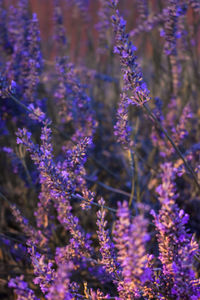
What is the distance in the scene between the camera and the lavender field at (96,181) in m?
0.45

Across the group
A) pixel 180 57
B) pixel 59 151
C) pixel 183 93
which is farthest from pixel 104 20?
pixel 59 151

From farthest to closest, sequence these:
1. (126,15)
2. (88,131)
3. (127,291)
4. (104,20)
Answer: (126,15), (104,20), (88,131), (127,291)

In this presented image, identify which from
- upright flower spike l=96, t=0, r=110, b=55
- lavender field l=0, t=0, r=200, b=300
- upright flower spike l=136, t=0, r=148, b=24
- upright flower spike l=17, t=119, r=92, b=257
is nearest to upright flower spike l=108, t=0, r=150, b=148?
lavender field l=0, t=0, r=200, b=300

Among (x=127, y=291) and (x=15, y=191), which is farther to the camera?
(x=15, y=191)

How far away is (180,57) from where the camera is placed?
145cm

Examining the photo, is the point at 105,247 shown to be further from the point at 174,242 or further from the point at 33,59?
the point at 33,59

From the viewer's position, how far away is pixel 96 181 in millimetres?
922

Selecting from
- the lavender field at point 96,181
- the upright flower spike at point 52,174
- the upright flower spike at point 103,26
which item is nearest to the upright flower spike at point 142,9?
the lavender field at point 96,181

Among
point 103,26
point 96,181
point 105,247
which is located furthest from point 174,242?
point 103,26

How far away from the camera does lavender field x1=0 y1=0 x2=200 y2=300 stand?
0.45 metres

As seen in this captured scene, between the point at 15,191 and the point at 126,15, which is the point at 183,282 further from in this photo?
the point at 126,15

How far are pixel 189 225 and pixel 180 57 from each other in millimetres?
839

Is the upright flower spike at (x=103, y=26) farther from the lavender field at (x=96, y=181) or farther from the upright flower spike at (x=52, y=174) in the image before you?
the upright flower spike at (x=52, y=174)

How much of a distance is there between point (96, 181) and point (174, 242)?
0.48m
